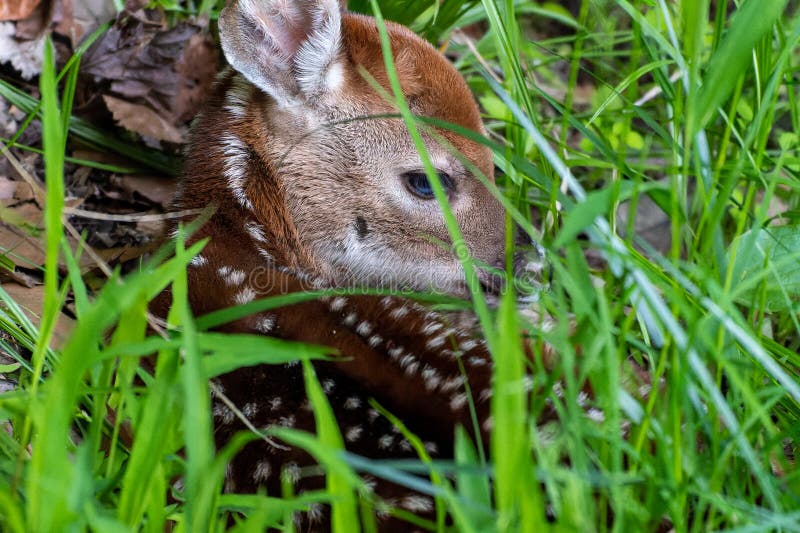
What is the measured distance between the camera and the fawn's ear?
112 inches

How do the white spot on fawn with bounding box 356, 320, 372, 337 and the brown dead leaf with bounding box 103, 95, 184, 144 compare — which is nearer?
the white spot on fawn with bounding box 356, 320, 372, 337

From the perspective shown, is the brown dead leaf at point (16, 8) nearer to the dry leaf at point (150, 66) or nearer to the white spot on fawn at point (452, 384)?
the dry leaf at point (150, 66)

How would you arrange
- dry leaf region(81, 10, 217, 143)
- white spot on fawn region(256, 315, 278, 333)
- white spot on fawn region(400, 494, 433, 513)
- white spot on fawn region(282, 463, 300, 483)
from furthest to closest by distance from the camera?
1. dry leaf region(81, 10, 217, 143)
2. white spot on fawn region(256, 315, 278, 333)
3. white spot on fawn region(282, 463, 300, 483)
4. white spot on fawn region(400, 494, 433, 513)

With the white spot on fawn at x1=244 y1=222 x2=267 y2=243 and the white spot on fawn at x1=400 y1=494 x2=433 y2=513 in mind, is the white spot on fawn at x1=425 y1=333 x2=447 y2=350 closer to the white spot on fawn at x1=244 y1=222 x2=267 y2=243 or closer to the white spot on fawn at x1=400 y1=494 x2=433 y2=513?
the white spot on fawn at x1=400 y1=494 x2=433 y2=513

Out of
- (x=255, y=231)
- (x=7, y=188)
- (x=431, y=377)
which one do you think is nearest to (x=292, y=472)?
(x=431, y=377)

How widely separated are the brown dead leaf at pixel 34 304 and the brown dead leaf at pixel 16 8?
4.43ft

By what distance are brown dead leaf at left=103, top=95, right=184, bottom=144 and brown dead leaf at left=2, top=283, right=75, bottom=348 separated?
94 centimetres

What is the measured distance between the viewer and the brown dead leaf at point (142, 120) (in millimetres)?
3771

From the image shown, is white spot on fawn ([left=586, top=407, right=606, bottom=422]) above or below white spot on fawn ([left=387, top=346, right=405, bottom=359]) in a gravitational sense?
below

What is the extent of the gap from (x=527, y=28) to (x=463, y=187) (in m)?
2.76

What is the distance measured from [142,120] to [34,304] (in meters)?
1.10

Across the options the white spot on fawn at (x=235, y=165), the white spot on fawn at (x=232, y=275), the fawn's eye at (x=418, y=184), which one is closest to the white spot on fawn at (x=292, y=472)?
the white spot on fawn at (x=232, y=275)

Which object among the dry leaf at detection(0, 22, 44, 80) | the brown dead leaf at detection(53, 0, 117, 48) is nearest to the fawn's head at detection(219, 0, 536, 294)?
the dry leaf at detection(0, 22, 44, 80)

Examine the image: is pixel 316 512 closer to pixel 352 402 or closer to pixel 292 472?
pixel 292 472
